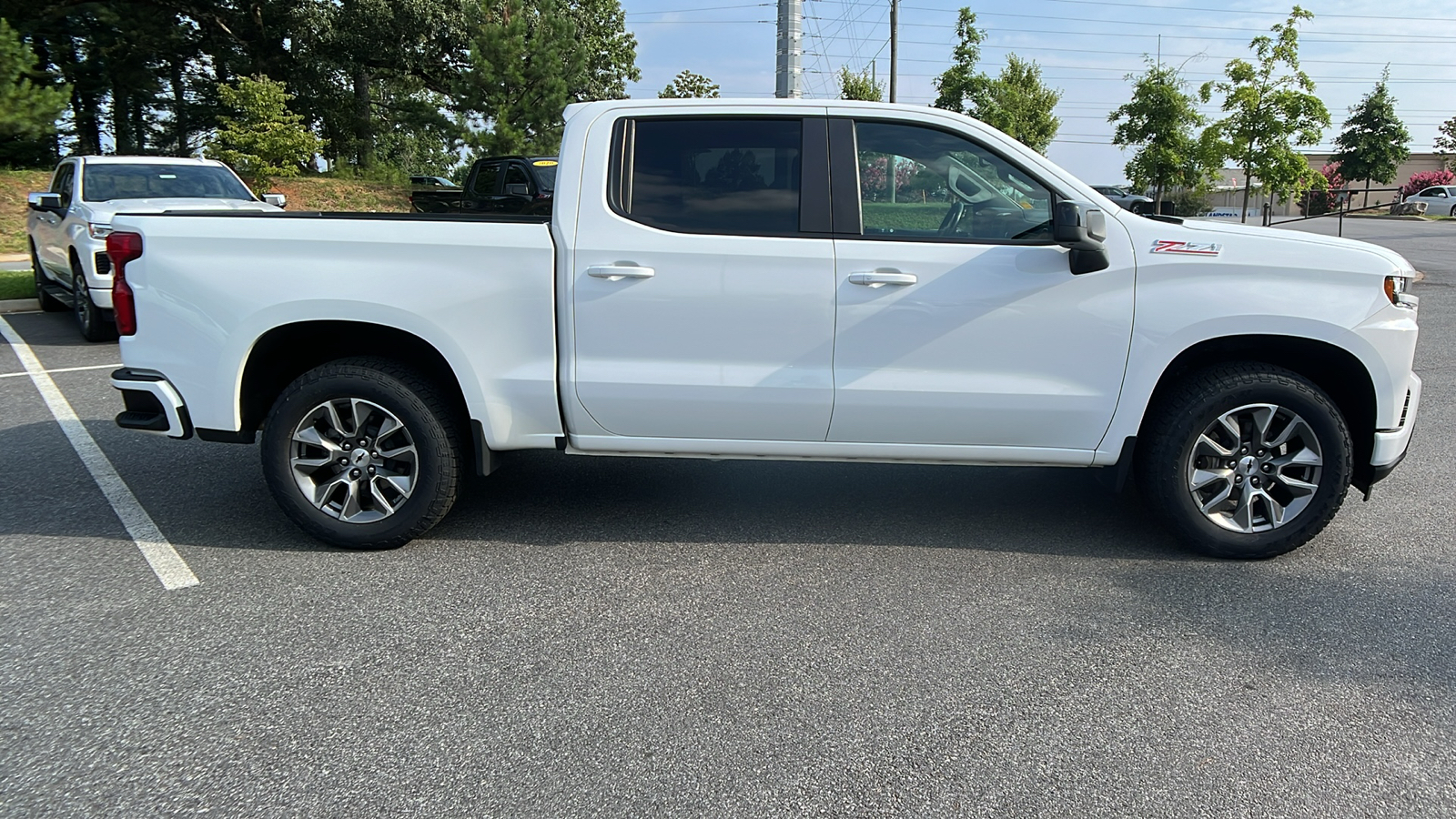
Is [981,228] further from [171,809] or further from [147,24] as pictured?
[147,24]

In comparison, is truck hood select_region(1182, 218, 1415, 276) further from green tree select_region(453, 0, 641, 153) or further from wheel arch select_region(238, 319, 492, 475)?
green tree select_region(453, 0, 641, 153)

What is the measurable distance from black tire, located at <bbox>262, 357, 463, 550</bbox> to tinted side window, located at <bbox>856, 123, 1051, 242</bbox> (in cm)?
208

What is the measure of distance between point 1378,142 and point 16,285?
6702 cm

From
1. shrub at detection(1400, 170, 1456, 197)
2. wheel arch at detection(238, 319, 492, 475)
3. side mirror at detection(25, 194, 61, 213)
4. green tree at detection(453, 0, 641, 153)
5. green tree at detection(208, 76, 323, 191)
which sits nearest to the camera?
wheel arch at detection(238, 319, 492, 475)

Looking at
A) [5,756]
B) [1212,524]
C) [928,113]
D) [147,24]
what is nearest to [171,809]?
[5,756]

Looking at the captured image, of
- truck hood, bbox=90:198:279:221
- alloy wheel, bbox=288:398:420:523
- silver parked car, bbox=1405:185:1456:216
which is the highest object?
silver parked car, bbox=1405:185:1456:216

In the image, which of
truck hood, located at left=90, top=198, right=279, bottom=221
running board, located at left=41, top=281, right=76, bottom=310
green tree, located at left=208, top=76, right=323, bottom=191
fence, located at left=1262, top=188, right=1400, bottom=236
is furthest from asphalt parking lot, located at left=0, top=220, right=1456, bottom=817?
green tree, located at left=208, top=76, right=323, bottom=191

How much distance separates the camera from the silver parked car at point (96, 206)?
966 cm

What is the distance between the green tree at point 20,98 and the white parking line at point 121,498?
16.1 m

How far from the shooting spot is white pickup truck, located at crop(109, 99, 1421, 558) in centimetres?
419

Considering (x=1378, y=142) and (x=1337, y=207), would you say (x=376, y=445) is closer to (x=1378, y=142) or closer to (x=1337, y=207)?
(x=1337, y=207)

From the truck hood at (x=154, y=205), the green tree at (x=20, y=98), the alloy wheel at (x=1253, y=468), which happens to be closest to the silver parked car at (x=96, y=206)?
the truck hood at (x=154, y=205)

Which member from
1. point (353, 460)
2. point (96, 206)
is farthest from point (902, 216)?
point (96, 206)

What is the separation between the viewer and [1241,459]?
438 cm
